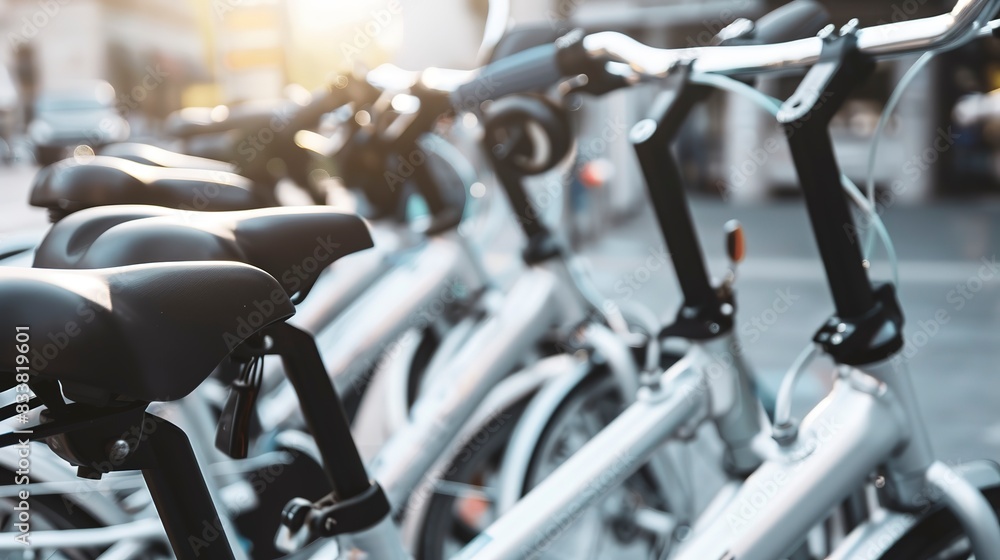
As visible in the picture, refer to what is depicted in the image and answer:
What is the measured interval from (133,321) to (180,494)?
0.22 m

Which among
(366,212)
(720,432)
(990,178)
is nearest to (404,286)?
(366,212)

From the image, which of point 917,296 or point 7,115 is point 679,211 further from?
point 7,115

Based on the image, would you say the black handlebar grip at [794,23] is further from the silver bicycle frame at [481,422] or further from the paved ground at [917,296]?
the silver bicycle frame at [481,422]

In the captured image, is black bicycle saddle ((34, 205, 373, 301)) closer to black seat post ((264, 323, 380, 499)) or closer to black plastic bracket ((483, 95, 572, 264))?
black seat post ((264, 323, 380, 499))

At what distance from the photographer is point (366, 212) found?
2650mm

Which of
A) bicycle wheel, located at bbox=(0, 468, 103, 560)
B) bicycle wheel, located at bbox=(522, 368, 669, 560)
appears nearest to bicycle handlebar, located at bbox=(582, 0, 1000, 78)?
bicycle wheel, located at bbox=(522, 368, 669, 560)

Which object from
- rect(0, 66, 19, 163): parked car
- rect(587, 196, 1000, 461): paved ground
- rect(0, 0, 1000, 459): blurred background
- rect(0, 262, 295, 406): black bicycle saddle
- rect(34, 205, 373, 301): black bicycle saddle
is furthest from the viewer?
rect(0, 66, 19, 163): parked car

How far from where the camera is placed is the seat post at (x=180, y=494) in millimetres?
949

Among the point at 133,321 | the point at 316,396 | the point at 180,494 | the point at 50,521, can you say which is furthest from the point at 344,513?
the point at 50,521

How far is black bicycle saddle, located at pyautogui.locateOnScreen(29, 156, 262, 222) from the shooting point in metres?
1.65

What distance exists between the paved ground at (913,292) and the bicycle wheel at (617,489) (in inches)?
18.0

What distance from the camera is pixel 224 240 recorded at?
3.59 feet

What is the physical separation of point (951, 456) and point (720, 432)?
1.88 meters

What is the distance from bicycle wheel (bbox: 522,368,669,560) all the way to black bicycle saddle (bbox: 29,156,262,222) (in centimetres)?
86
